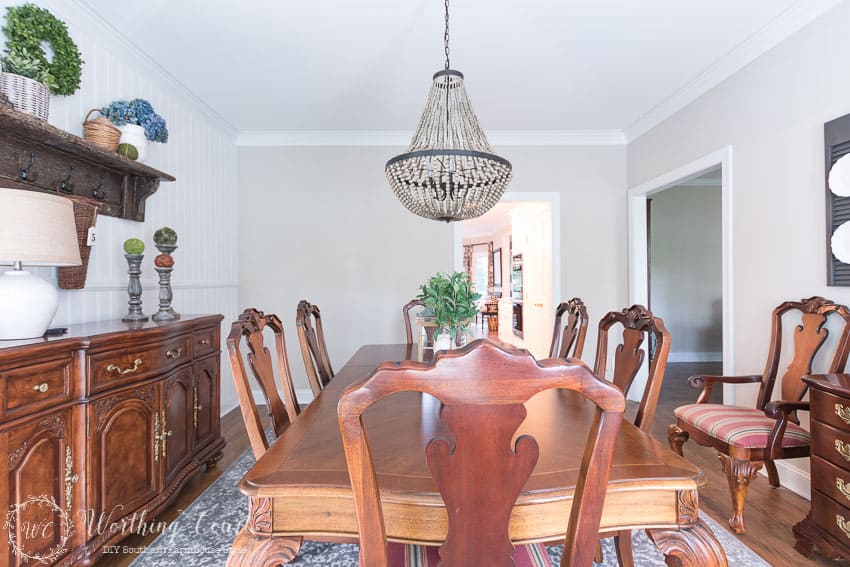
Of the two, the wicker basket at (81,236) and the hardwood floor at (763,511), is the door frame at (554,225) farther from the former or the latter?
the wicker basket at (81,236)

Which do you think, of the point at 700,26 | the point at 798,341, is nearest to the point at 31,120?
the point at 700,26

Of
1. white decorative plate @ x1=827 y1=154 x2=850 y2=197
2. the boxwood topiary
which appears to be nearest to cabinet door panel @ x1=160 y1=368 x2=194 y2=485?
the boxwood topiary

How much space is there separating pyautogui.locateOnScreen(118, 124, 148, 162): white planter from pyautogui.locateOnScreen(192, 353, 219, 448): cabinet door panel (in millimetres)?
1293

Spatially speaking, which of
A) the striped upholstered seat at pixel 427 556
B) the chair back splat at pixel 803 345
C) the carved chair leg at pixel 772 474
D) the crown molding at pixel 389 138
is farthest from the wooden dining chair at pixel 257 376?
the crown molding at pixel 389 138

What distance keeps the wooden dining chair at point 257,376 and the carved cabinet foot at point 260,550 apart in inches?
13.1

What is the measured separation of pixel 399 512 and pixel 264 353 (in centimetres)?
82

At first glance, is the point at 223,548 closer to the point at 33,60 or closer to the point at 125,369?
the point at 125,369

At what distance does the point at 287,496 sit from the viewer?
37.3 inches

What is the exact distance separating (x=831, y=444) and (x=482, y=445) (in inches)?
73.0

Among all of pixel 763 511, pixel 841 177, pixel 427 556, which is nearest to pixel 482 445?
pixel 427 556

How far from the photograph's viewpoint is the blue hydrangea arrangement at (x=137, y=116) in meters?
2.42

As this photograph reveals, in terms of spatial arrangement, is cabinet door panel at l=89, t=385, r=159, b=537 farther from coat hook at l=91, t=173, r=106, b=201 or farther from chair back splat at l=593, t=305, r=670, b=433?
chair back splat at l=593, t=305, r=670, b=433

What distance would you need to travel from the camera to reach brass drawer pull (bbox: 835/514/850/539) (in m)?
1.63

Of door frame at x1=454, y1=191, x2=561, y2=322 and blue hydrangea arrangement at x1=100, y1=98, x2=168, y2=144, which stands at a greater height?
blue hydrangea arrangement at x1=100, y1=98, x2=168, y2=144
